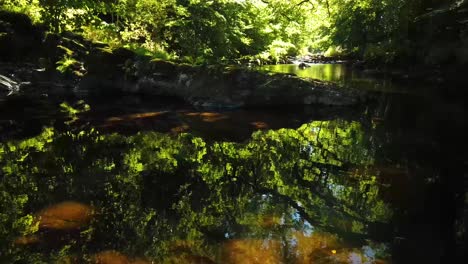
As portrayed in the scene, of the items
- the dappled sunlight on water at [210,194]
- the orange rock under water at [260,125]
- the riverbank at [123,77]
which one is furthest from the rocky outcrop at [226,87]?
the dappled sunlight on water at [210,194]

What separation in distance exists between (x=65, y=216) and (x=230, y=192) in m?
2.14

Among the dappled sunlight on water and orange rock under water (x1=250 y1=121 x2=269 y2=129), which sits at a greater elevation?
orange rock under water (x1=250 y1=121 x2=269 y2=129)

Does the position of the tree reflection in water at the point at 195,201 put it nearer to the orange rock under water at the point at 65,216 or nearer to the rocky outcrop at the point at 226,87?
the orange rock under water at the point at 65,216

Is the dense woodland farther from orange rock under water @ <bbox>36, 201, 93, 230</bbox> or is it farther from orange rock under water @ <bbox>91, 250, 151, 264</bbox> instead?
orange rock under water @ <bbox>91, 250, 151, 264</bbox>

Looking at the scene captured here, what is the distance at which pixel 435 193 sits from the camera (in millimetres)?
4945

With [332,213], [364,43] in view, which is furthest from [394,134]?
[364,43]

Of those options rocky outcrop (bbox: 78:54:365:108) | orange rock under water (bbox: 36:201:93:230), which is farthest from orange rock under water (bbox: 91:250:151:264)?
rocky outcrop (bbox: 78:54:365:108)

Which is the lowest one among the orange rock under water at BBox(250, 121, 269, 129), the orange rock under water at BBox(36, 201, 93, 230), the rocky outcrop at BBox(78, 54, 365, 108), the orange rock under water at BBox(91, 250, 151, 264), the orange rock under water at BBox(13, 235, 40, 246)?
the orange rock under water at BBox(91, 250, 151, 264)

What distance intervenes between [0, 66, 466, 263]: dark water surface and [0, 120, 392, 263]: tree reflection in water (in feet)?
0.06

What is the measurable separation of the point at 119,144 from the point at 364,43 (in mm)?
29611

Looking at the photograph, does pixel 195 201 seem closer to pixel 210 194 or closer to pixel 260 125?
pixel 210 194

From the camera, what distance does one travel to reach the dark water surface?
12.3 ft

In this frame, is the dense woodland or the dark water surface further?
the dense woodland

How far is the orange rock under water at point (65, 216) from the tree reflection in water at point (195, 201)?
0.03 meters
